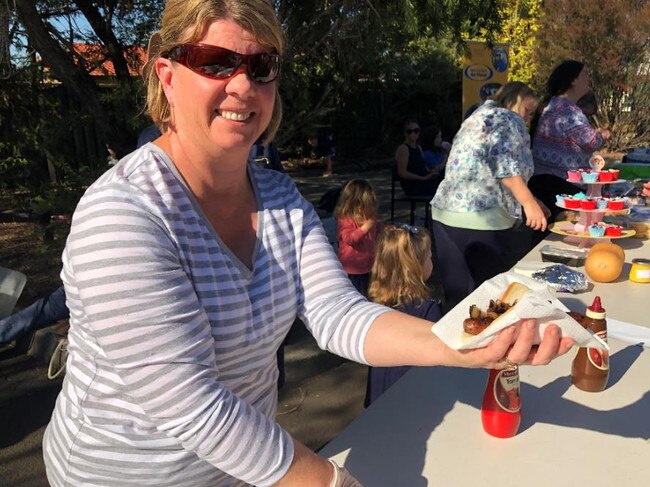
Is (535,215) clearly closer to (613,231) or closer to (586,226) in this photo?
(586,226)

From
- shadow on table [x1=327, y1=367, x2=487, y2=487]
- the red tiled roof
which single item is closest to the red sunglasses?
shadow on table [x1=327, y1=367, x2=487, y2=487]

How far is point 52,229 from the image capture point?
3969 mm

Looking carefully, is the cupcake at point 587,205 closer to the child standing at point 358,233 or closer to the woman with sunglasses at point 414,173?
the child standing at point 358,233

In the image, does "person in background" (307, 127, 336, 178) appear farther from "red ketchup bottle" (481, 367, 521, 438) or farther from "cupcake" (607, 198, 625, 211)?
"red ketchup bottle" (481, 367, 521, 438)

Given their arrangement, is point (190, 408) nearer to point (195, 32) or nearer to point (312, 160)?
point (195, 32)

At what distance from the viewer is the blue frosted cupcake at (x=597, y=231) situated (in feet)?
9.40

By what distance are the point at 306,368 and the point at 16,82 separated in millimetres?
3111

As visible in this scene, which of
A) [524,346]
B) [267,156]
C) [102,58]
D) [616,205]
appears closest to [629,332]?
[616,205]

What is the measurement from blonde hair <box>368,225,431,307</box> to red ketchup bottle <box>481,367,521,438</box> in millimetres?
1046

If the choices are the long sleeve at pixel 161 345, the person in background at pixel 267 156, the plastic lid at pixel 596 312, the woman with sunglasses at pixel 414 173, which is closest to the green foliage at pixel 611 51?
the woman with sunglasses at pixel 414 173

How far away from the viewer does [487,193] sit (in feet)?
10.6

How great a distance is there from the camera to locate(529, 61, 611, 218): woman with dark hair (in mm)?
3775

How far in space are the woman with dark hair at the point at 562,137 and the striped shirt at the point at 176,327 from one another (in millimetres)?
3052

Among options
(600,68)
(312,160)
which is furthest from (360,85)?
(600,68)
